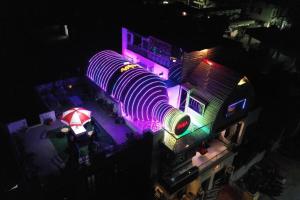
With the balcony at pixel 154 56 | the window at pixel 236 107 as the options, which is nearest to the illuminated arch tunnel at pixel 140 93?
the balcony at pixel 154 56

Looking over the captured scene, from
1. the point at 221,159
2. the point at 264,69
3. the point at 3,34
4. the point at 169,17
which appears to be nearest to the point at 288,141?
the point at 264,69

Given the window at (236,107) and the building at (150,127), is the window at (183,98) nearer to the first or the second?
the building at (150,127)

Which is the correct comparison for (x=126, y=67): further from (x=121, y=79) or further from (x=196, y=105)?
(x=196, y=105)

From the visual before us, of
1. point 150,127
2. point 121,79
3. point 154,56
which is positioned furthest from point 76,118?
point 154,56

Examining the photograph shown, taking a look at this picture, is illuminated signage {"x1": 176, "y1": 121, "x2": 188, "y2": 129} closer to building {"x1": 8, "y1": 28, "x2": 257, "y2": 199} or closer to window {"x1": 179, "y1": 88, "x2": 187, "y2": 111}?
building {"x1": 8, "y1": 28, "x2": 257, "y2": 199}

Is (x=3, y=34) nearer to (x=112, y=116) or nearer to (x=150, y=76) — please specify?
(x=112, y=116)

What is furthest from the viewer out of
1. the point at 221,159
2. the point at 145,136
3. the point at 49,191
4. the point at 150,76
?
the point at 221,159
